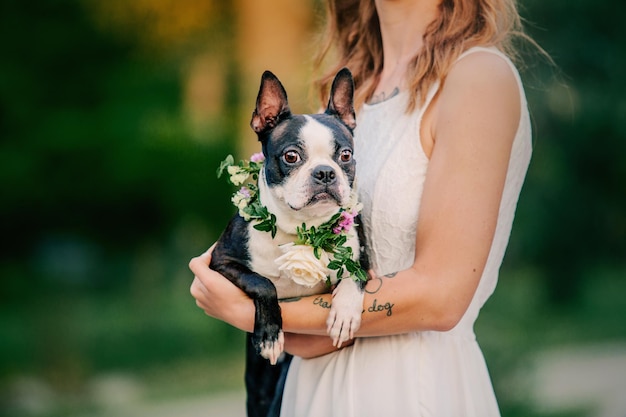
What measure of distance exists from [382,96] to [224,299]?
643 millimetres

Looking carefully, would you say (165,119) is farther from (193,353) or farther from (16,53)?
(193,353)

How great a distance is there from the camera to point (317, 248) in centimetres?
155

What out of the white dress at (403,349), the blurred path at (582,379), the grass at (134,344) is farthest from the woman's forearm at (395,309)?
the blurred path at (582,379)

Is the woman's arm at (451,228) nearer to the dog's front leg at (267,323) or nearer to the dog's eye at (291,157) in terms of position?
the dog's front leg at (267,323)

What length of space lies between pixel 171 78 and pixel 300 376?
3454mm

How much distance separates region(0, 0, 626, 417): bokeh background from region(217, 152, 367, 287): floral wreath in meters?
3.00

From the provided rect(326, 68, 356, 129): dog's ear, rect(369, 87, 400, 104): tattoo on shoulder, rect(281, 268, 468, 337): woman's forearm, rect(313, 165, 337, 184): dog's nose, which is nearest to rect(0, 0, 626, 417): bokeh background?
rect(369, 87, 400, 104): tattoo on shoulder

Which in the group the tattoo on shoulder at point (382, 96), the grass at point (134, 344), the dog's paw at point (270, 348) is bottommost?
the dog's paw at point (270, 348)

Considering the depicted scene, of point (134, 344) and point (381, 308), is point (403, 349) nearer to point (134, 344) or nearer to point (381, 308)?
point (381, 308)

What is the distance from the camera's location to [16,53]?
4434 millimetres

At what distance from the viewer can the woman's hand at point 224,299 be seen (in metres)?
1.60

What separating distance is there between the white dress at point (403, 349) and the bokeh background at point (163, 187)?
275 centimetres

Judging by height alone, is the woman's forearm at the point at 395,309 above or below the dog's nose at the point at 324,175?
below

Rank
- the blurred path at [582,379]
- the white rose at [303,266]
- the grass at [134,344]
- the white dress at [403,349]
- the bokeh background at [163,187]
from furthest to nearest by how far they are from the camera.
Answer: the grass at [134,344] < the blurred path at [582,379] < the bokeh background at [163,187] < the white dress at [403,349] < the white rose at [303,266]
